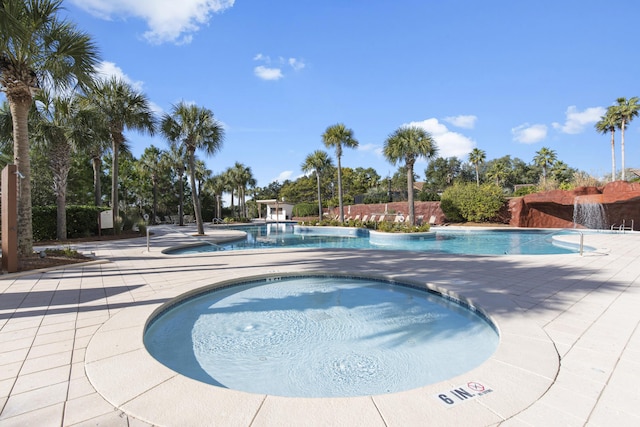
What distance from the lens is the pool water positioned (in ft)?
9.37

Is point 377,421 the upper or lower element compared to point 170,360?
upper

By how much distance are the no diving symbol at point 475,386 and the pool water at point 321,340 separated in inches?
25.6

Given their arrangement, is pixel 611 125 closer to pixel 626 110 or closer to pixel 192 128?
pixel 626 110

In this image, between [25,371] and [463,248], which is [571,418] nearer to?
[25,371]

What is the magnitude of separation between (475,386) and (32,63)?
1083cm

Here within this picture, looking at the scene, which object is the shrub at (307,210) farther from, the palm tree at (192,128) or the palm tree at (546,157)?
the palm tree at (546,157)

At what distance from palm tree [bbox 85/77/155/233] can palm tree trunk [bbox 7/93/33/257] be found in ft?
25.4

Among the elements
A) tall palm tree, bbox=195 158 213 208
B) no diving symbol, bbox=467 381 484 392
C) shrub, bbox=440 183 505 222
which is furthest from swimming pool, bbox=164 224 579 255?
tall palm tree, bbox=195 158 213 208

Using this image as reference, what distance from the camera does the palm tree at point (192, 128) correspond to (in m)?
15.6

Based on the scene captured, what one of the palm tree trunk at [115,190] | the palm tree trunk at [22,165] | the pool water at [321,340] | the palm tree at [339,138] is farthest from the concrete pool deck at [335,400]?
the palm tree at [339,138]

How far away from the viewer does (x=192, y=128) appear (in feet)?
51.8

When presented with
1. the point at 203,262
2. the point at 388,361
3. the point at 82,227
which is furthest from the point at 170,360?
the point at 82,227

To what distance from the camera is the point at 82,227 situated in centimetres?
1440

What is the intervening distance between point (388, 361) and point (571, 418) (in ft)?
5.24
